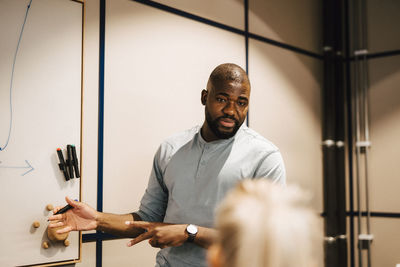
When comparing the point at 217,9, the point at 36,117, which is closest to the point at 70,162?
the point at 36,117

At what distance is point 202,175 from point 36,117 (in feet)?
2.99

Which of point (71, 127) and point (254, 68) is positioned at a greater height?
point (254, 68)

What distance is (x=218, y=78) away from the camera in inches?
76.9

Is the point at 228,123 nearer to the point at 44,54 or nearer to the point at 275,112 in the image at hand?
the point at 44,54

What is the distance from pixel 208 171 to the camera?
1904 mm

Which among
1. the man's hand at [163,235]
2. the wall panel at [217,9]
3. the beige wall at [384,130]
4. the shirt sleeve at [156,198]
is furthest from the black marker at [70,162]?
the beige wall at [384,130]

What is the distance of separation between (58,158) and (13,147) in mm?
236

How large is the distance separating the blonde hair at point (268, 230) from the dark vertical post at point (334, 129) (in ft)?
12.1

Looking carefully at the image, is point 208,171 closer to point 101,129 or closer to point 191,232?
point 191,232

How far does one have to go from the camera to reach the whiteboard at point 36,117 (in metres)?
1.96

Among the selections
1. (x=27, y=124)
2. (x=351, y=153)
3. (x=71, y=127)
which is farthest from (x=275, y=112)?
(x=27, y=124)

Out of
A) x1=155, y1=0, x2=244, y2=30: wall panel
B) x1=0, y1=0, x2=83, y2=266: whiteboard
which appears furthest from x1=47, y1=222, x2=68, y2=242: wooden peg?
x1=155, y1=0, x2=244, y2=30: wall panel

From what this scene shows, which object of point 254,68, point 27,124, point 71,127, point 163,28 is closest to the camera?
point 27,124

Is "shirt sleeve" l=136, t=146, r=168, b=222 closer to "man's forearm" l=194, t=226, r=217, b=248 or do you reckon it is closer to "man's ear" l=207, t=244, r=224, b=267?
"man's forearm" l=194, t=226, r=217, b=248
